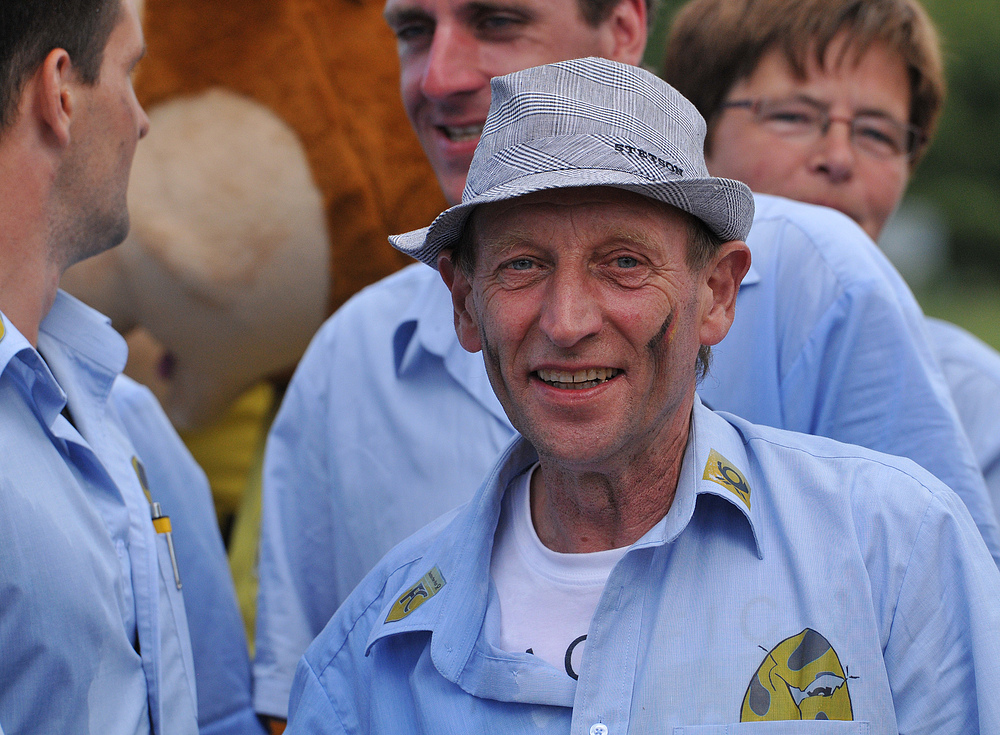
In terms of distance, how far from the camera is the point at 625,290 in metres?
1.56

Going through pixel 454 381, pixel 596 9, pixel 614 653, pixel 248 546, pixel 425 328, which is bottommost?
pixel 248 546

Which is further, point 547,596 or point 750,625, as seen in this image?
point 547,596

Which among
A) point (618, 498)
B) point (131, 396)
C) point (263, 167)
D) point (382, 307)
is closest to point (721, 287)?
point (618, 498)

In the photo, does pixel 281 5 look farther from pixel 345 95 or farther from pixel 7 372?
pixel 7 372

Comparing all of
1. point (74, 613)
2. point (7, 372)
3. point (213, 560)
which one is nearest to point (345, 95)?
point (213, 560)

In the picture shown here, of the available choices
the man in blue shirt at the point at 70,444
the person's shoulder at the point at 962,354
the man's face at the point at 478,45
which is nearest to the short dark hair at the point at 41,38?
the man in blue shirt at the point at 70,444

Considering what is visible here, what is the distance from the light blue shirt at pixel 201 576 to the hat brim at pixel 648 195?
1168mm

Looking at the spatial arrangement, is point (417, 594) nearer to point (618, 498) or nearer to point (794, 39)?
point (618, 498)

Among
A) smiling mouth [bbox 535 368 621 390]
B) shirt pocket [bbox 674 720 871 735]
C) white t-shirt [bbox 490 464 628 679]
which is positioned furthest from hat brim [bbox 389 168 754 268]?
shirt pocket [bbox 674 720 871 735]

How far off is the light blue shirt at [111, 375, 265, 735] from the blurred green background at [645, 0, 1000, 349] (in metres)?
18.9

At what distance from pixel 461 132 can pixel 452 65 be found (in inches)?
5.8

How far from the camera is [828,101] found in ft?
8.16

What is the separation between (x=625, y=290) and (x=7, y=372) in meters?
1.10

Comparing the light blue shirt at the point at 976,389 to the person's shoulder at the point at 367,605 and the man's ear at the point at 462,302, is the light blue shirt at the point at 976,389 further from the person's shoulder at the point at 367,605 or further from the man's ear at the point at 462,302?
the person's shoulder at the point at 367,605
